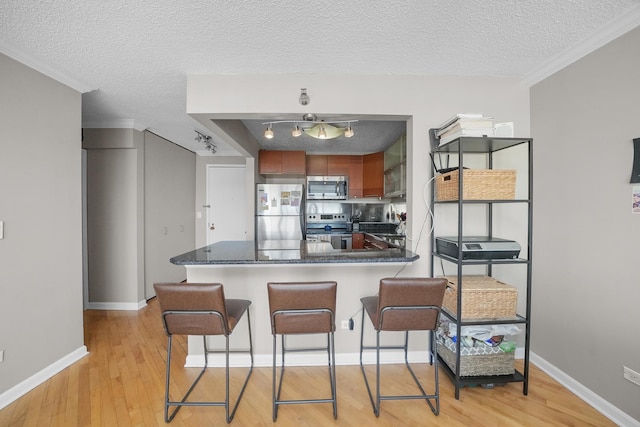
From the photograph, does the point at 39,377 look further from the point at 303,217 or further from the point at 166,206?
the point at 303,217

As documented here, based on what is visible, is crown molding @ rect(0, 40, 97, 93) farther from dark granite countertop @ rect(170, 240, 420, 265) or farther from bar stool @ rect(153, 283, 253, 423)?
bar stool @ rect(153, 283, 253, 423)

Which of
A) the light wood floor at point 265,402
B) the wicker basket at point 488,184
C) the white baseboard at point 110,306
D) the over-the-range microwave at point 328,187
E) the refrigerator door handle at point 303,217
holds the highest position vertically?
the over-the-range microwave at point 328,187

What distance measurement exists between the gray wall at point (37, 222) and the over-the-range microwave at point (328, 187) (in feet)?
9.28

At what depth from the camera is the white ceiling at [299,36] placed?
4.34 ft

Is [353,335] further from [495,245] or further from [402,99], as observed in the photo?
[402,99]

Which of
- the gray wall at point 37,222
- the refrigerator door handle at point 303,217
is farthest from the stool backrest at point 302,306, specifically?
the refrigerator door handle at point 303,217

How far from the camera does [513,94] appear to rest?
6.66 ft

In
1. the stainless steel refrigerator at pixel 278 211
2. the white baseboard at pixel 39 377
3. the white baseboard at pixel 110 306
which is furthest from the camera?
the stainless steel refrigerator at pixel 278 211

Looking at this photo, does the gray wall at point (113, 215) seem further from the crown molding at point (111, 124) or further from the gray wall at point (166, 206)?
the gray wall at point (166, 206)

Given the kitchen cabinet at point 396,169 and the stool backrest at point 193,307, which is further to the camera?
the kitchen cabinet at point 396,169

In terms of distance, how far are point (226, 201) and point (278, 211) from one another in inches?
52.0

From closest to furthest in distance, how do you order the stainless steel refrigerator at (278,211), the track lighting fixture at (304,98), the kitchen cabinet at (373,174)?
the track lighting fixture at (304,98)
the stainless steel refrigerator at (278,211)
the kitchen cabinet at (373,174)

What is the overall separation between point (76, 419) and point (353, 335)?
6.18 feet

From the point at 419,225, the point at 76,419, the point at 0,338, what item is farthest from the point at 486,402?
the point at 0,338
